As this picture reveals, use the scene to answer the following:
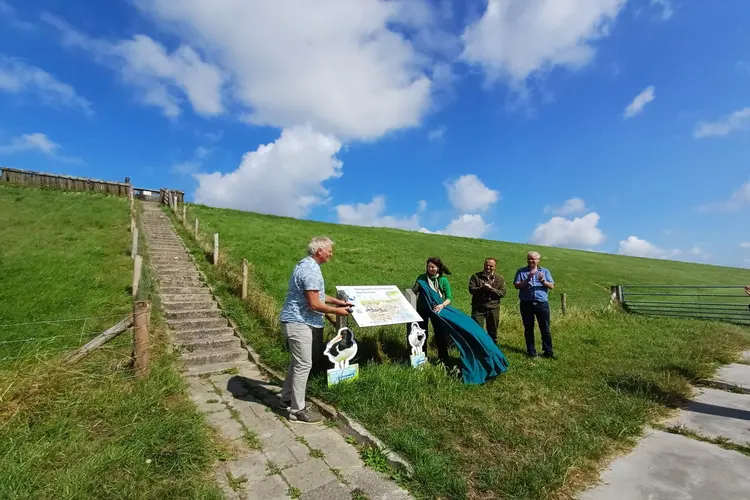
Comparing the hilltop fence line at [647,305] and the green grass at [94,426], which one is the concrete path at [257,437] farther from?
the hilltop fence line at [647,305]

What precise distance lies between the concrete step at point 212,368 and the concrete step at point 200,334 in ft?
4.05

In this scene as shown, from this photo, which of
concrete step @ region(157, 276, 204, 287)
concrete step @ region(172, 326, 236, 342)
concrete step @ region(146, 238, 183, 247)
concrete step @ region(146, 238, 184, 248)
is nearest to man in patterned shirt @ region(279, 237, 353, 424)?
concrete step @ region(172, 326, 236, 342)

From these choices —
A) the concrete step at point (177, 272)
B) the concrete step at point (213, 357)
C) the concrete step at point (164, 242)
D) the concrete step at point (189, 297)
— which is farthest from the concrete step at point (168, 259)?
the concrete step at point (213, 357)

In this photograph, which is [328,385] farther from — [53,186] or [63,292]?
[53,186]

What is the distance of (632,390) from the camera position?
531cm

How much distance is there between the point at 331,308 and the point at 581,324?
8319 millimetres

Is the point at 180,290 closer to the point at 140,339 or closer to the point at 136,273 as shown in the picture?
the point at 136,273

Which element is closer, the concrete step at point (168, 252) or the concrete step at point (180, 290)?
the concrete step at point (180, 290)

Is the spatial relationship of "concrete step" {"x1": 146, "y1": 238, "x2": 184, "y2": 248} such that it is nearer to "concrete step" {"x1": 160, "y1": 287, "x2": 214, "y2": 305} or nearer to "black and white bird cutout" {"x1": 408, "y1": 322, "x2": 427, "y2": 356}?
"concrete step" {"x1": 160, "y1": 287, "x2": 214, "y2": 305}

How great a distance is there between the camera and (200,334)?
8.01 m

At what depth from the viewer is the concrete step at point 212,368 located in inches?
249

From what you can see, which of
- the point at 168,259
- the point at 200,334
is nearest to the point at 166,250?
the point at 168,259

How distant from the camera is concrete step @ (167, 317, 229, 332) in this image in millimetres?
8195

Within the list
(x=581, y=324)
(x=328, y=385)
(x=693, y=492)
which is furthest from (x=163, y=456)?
(x=581, y=324)
